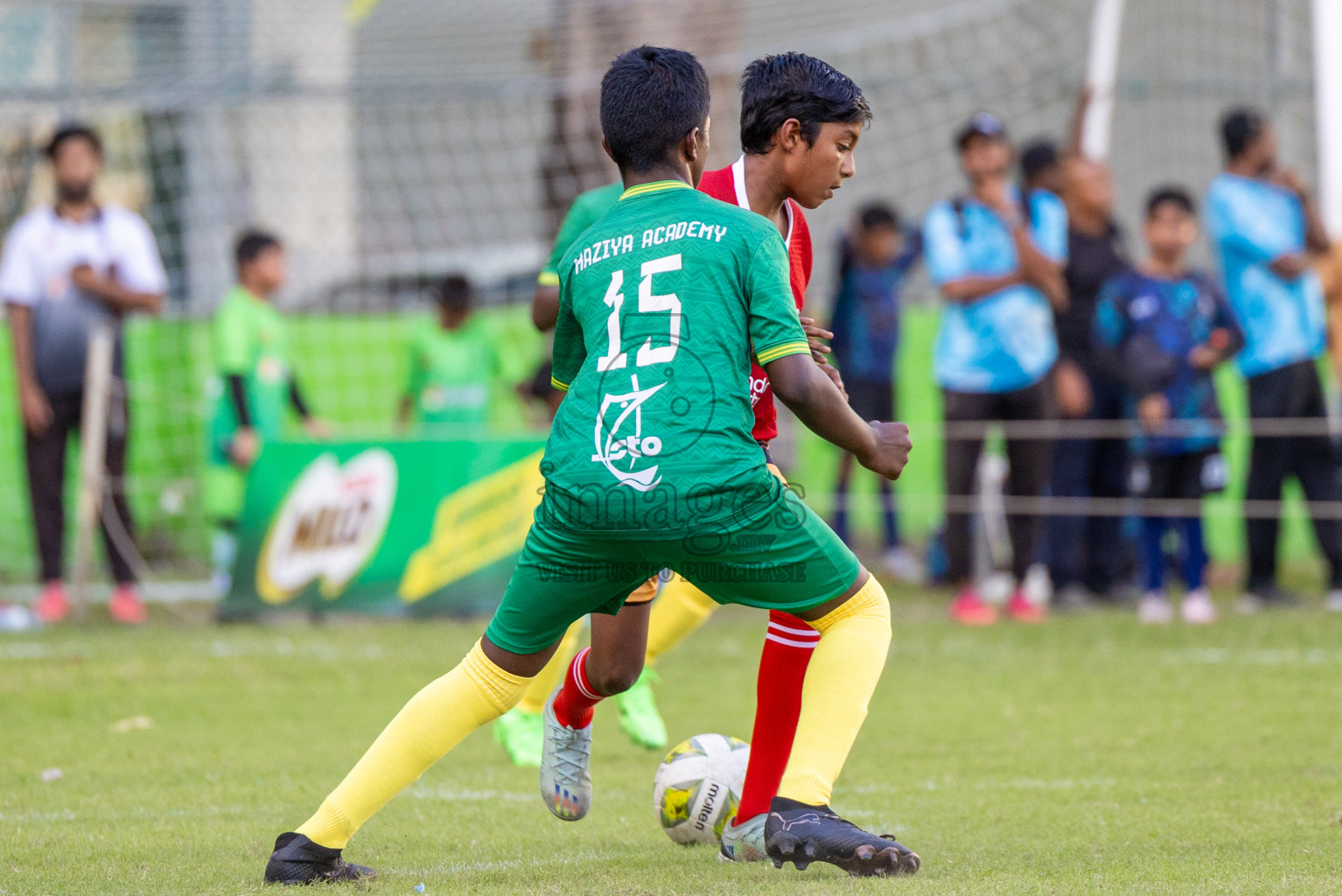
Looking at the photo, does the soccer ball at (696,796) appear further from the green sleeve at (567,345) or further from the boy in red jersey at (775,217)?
the green sleeve at (567,345)

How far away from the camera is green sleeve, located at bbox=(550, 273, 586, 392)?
3643mm

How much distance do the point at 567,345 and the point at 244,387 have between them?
6.63 m

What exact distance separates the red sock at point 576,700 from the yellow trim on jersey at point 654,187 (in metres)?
1.21

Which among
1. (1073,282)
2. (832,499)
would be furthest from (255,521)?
(1073,282)

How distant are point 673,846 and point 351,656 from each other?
384 cm

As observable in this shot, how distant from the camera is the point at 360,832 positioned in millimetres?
4402

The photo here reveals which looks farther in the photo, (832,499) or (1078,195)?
(832,499)

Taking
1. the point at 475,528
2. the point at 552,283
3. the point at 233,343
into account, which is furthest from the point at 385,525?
the point at 552,283

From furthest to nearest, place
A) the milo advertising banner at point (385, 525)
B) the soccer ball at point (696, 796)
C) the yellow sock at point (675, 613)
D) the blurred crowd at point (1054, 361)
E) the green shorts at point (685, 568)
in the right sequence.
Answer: the blurred crowd at point (1054, 361)
the milo advertising banner at point (385, 525)
the yellow sock at point (675, 613)
the soccer ball at point (696, 796)
the green shorts at point (685, 568)

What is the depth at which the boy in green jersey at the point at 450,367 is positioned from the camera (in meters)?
10.6

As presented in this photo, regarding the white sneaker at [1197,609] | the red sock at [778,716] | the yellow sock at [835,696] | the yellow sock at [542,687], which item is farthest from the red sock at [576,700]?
the white sneaker at [1197,609]

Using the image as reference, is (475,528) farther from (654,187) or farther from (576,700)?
(654,187)

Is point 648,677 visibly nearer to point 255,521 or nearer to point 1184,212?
point 255,521

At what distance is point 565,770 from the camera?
4.15 m
